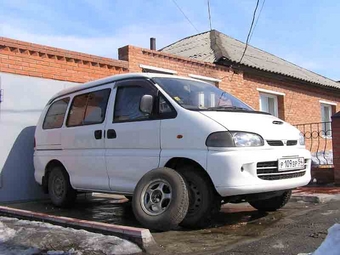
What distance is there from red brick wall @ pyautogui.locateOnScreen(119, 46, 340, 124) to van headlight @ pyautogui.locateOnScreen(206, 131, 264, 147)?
228 inches

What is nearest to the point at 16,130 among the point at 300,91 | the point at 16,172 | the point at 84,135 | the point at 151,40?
the point at 16,172

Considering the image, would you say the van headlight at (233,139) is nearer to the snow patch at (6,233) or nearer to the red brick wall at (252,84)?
the snow patch at (6,233)

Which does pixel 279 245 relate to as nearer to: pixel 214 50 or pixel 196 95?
pixel 196 95

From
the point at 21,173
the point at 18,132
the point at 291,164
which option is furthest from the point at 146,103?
the point at 21,173

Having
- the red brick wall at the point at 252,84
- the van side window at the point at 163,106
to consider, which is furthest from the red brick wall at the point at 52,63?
the van side window at the point at 163,106

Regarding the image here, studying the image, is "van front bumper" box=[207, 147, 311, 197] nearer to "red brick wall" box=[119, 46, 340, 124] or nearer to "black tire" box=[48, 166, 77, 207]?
"black tire" box=[48, 166, 77, 207]

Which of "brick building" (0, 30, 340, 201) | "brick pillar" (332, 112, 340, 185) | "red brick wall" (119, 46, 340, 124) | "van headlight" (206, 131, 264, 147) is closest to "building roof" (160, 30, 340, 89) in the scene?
"brick building" (0, 30, 340, 201)

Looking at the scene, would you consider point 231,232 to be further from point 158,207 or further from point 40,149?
point 40,149

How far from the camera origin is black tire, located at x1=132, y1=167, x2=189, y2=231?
15.4ft

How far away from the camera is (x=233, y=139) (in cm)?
473

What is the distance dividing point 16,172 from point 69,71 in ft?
7.83

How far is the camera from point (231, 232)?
482cm

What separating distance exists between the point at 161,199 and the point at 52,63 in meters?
4.88

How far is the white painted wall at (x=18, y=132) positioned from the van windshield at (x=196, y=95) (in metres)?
3.59
